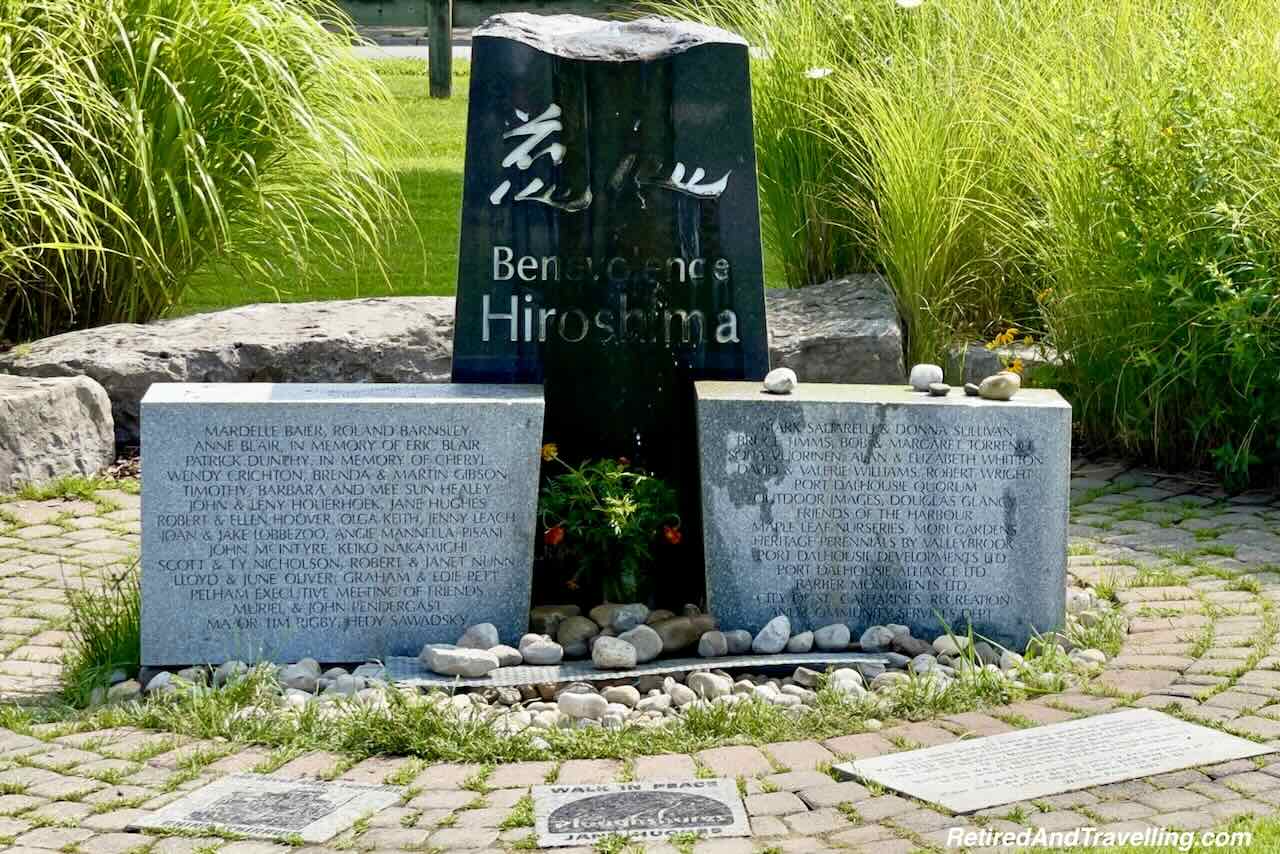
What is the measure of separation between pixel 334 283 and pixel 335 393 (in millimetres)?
5217

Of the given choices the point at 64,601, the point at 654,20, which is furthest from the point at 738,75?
the point at 64,601

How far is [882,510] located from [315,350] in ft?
10.4

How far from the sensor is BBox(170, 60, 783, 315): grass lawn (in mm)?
9805

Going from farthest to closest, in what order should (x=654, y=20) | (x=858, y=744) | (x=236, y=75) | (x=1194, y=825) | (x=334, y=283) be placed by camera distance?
(x=334, y=283) < (x=236, y=75) < (x=654, y=20) < (x=858, y=744) < (x=1194, y=825)

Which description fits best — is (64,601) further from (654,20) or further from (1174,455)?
(1174,455)

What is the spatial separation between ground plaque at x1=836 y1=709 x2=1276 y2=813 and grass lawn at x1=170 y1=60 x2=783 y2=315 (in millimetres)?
4482

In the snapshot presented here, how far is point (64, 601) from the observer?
18.6 feet

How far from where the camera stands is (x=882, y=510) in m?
5.20

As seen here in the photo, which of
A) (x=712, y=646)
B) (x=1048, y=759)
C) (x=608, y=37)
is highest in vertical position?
(x=608, y=37)

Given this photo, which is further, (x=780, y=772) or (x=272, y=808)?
(x=780, y=772)

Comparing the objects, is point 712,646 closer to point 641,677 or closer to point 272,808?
point 641,677

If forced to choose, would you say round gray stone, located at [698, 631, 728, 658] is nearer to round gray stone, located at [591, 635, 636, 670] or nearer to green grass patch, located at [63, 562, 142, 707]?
round gray stone, located at [591, 635, 636, 670]

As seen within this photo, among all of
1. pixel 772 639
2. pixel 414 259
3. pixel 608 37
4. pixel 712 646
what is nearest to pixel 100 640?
pixel 712 646

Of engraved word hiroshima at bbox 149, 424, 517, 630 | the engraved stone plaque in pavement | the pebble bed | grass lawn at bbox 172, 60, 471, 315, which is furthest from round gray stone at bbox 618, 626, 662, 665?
grass lawn at bbox 172, 60, 471, 315
